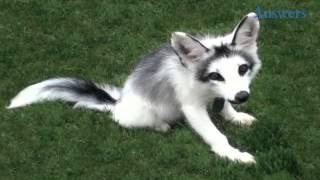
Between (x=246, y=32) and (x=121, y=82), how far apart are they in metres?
2.97

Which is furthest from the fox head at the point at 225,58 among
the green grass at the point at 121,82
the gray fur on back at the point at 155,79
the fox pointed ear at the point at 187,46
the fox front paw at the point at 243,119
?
the fox front paw at the point at 243,119

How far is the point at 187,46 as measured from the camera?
795cm

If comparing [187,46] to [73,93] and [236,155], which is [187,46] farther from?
[73,93]

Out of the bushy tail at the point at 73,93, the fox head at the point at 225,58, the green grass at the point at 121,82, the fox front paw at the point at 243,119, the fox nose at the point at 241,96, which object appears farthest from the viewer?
the bushy tail at the point at 73,93

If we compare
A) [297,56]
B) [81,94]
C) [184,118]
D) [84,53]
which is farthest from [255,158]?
[84,53]

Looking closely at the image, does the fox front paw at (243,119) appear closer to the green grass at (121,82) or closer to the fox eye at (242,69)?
the green grass at (121,82)

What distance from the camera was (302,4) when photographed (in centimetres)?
1241

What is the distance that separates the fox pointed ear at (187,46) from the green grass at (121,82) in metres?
1.10

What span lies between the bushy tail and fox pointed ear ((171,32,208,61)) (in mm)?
Result: 1740

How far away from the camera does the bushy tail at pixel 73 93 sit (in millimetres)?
9391

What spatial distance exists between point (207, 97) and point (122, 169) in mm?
1280

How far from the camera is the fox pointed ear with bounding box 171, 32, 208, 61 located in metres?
→ 7.87

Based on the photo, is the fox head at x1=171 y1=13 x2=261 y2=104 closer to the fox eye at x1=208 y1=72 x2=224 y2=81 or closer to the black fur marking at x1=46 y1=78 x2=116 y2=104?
the fox eye at x1=208 y1=72 x2=224 y2=81

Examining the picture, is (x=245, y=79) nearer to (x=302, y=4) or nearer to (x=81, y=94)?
(x=81, y=94)
